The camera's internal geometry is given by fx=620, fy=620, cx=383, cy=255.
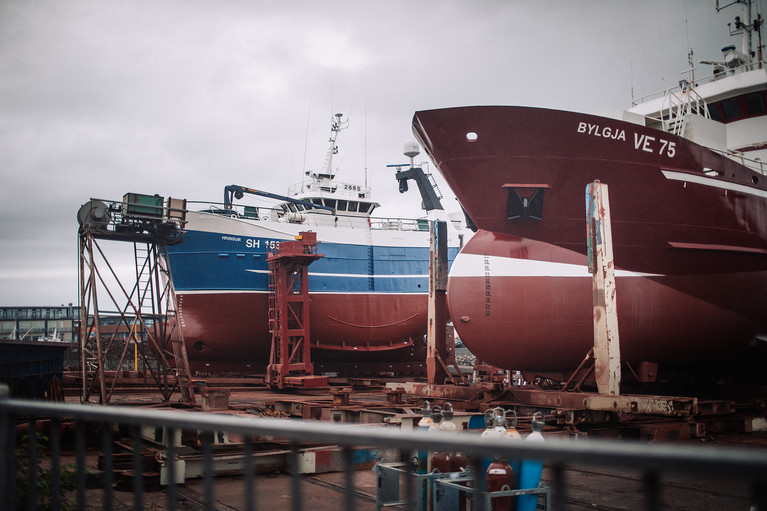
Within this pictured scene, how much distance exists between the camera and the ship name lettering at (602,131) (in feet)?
35.5

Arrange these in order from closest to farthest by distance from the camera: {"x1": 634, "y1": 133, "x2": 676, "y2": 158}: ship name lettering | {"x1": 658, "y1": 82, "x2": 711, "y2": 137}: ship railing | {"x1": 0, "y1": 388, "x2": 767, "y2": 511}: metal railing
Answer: {"x1": 0, "y1": 388, "x2": 767, "y2": 511}: metal railing → {"x1": 634, "y1": 133, "x2": 676, "y2": 158}: ship name lettering → {"x1": 658, "y1": 82, "x2": 711, "y2": 137}: ship railing

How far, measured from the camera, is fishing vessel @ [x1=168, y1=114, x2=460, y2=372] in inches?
728

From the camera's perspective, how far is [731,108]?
50.4 feet

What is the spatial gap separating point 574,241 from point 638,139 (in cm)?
214

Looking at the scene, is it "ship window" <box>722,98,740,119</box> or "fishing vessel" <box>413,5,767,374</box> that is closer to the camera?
"fishing vessel" <box>413,5,767,374</box>

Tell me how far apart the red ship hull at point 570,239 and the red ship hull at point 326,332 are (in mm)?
9144

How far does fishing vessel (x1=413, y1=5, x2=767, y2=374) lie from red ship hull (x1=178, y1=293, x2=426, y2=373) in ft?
29.5

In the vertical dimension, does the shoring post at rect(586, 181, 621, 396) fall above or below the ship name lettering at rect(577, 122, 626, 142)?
below

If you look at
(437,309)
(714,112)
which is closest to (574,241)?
(437,309)

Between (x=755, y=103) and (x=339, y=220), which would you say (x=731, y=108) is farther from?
(x=339, y=220)

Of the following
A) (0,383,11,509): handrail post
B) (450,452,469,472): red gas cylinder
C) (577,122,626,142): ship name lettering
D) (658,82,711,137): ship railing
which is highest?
(658,82,711,137): ship railing

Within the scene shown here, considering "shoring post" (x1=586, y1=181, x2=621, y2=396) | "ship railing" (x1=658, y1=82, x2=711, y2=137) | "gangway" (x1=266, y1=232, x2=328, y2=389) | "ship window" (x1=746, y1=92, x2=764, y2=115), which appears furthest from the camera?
"gangway" (x1=266, y1=232, x2=328, y2=389)

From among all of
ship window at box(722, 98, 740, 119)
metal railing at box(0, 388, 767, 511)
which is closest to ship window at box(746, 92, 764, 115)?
ship window at box(722, 98, 740, 119)

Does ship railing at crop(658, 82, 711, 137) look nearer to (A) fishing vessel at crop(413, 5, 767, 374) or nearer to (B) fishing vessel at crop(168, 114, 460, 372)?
(A) fishing vessel at crop(413, 5, 767, 374)
